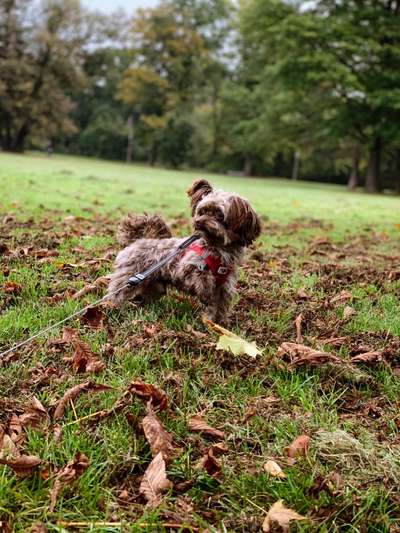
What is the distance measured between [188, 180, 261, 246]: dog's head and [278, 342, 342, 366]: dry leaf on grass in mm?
1071

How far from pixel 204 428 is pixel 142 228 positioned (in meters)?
2.72

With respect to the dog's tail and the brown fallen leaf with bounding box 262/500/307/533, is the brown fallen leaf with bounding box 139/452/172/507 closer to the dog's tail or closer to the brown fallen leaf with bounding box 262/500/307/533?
the brown fallen leaf with bounding box 262/500/307/533

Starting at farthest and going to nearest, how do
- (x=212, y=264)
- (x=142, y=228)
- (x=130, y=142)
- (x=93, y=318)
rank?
1. (x=130, y=142)
2. (x=142, y=228)
3. (x=212, y=264)
4. (x=93, y=318)

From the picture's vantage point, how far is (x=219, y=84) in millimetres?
56812

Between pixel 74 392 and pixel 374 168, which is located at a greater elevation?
pixel 374 168

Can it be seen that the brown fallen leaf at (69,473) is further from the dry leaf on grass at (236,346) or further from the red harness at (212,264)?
the red harness at (212,264)

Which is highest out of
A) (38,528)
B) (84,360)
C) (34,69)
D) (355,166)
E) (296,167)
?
(34,69)

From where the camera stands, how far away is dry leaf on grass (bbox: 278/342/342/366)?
339cm

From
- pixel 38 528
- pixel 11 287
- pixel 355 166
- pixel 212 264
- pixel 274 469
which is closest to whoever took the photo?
pixel 38 528

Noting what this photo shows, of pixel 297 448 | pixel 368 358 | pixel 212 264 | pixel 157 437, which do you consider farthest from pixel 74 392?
pixel 368 358

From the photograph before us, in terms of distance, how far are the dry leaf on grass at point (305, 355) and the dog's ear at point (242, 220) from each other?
1.08m

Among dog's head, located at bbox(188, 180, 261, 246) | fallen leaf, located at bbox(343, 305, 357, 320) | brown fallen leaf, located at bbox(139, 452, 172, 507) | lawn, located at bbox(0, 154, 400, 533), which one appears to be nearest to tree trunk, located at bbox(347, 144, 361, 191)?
lawn, located at bbox(0, 154, 400, 533)

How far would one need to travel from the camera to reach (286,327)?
4180 mm

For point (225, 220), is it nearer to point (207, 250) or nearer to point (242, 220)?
point (242, 220)
